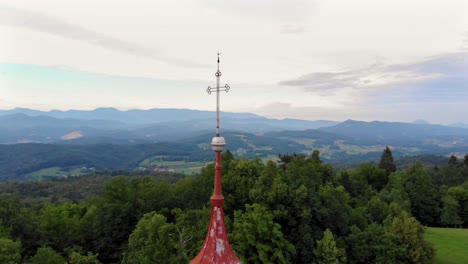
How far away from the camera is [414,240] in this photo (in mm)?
38469

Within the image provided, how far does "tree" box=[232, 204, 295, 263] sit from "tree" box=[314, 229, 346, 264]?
3591mm

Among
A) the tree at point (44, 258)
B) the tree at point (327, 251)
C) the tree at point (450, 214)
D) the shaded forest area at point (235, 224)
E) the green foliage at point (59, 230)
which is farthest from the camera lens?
the tree at point (450, 214)

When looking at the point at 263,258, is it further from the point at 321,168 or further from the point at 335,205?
the point at 321,168

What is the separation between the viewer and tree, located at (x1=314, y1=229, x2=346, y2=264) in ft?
106

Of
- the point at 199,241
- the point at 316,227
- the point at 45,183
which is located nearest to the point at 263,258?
the point at 199,241

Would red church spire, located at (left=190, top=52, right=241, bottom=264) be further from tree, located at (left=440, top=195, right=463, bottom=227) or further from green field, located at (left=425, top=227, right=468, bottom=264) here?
tree, located at (left=440, top=195, right=463, bottom=227)

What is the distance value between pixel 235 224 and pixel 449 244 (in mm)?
36266

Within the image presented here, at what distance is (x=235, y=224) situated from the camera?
99.1 feet

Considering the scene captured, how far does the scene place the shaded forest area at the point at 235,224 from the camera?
3002 centimetres

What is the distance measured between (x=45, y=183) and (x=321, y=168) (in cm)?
11167

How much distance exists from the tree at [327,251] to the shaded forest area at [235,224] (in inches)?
3.3

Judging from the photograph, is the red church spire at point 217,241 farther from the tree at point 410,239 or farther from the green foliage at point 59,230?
the green foliage at point 59,230

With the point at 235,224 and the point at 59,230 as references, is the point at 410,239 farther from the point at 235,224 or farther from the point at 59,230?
the point at 59,230

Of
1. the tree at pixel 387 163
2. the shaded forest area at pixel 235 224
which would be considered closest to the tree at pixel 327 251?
the shaded forest area at pixel 235 224
